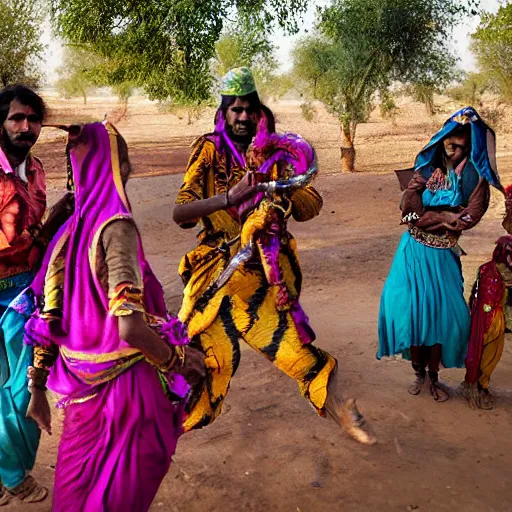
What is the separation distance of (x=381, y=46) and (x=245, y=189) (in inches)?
563

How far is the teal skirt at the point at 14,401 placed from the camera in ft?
11.6

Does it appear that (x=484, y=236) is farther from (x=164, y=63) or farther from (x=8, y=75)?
(x=8, y=75)

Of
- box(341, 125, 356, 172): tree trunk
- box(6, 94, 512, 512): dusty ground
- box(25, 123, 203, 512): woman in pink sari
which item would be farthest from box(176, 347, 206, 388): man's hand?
box(341, 125, 356, 172): tree trunk

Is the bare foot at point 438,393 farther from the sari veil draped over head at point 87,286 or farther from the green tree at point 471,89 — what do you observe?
the green tree at point 471,89

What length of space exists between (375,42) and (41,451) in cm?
1461

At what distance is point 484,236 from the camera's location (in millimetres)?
10648

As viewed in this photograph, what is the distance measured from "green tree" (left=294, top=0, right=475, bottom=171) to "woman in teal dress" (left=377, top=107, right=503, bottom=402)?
12.3 metres

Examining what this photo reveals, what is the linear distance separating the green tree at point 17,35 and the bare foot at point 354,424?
1361cm

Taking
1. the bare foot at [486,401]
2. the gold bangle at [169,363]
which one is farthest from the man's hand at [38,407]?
the bare foot at [486,401]

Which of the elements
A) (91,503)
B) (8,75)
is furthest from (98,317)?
(8,75)

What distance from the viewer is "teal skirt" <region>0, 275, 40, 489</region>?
3.53 m

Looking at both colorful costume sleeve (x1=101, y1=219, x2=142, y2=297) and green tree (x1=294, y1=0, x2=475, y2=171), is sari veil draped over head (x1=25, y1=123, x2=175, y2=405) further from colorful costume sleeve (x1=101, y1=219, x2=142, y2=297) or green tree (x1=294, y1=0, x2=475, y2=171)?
green tree (x1=294, y1=0, x2=475, y2=171)

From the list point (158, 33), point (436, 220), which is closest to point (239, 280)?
point (436, 220)

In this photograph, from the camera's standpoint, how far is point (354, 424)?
11.9 ft
